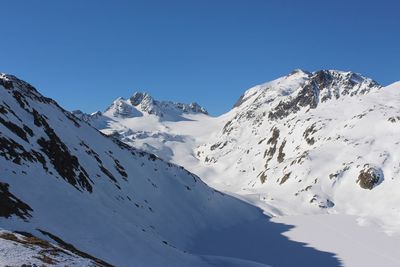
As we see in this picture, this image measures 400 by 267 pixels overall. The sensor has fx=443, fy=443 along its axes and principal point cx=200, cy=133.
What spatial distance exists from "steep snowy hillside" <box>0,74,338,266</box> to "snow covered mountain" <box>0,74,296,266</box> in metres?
0.14

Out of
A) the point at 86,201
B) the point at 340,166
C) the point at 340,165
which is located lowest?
the point at 86,201

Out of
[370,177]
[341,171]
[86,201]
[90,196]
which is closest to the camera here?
[86,201]

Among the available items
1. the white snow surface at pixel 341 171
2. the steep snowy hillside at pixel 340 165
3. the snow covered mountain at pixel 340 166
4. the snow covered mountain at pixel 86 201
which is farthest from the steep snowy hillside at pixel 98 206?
the steep snowy hillside at pixel 340 165

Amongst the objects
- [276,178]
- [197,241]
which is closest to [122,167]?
[197,241]

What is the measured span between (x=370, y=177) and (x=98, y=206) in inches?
3197

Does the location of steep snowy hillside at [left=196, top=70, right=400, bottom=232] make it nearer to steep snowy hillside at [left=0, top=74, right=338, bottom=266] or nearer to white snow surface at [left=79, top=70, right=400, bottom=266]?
white snow surface at [left=79, top=70, right=400, bottom=266]

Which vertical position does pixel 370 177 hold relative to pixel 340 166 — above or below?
below

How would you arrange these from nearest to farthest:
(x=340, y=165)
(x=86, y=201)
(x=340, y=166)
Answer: (x=86, y=201) < (x=340, y=166) < (x=340, y=165)

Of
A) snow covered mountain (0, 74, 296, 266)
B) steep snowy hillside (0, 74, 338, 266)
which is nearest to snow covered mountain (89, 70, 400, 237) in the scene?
steep snowy hillside (0, 74, 338, 266)

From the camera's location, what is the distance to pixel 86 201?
47.3m

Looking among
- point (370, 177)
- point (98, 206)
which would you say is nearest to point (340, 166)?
point (370, 177)

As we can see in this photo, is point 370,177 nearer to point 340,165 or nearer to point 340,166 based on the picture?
point 340,166

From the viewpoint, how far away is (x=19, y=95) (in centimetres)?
6712

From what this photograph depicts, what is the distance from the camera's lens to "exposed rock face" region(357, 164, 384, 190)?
10894 centimetres
